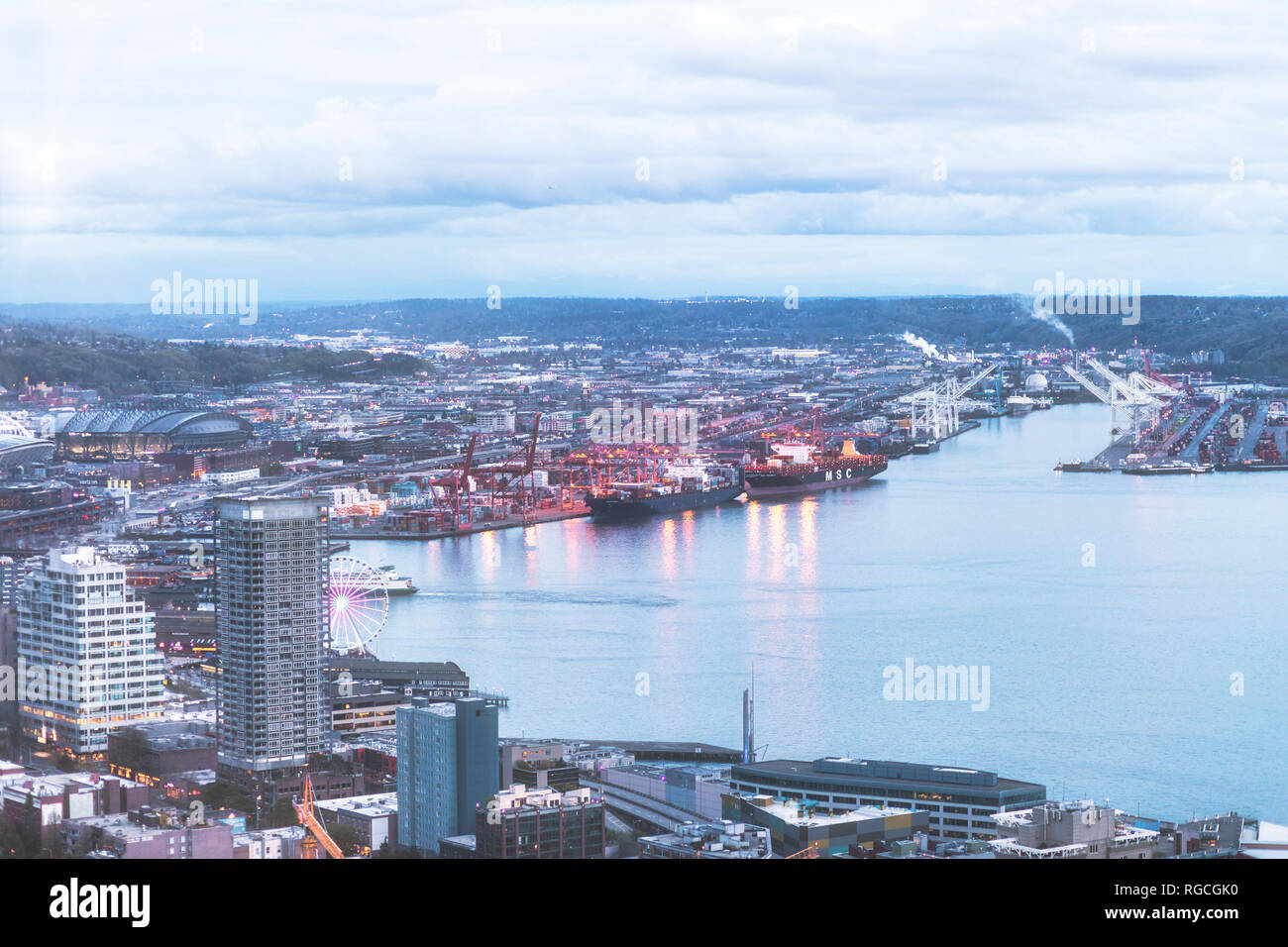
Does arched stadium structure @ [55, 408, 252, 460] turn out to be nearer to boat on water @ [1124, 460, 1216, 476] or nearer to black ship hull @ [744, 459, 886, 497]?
black ship hull @ [744, 459, 886, 497]

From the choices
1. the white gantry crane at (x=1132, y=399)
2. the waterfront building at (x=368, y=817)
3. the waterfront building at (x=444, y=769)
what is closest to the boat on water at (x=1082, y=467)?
the white gantry crane at (x=1132, y=399)

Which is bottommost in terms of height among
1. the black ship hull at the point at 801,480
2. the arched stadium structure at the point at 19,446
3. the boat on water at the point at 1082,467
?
the black ship hull at the point at 801,480

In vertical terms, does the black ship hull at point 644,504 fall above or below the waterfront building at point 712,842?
above

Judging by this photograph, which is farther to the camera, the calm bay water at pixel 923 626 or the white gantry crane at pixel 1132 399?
the white gantry crane at pixel 1132 399

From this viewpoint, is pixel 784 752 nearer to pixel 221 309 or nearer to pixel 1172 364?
pixel 221 309

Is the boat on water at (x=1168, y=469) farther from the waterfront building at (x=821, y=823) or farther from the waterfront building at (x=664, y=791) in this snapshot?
the waterfront building at (x=821, y=823)

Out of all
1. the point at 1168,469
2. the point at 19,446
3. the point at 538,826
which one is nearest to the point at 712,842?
the point at 538,826

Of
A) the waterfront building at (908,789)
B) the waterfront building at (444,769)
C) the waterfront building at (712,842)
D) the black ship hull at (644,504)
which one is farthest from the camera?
the black ship hull at (644,504)
